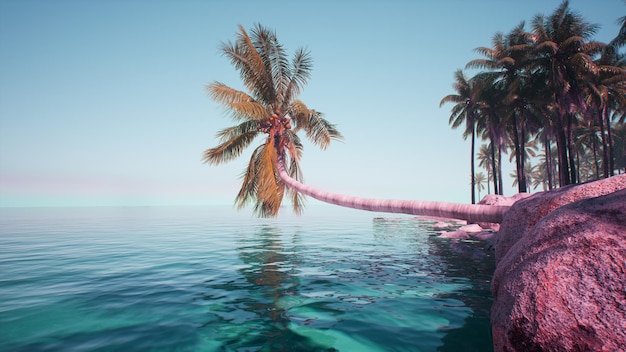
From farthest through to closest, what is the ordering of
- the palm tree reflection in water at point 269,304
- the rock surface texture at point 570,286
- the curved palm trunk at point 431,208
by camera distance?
1. the curved palm trunk at point 431,208
2. the palm tree reflection in water at point 269,304
3. the rock surface texture at point 570,286

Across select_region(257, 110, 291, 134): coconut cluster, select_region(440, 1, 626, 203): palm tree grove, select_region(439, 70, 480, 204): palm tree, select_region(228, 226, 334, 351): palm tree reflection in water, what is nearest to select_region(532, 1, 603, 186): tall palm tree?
select_region(440, 1, 626, 203): palm tree grove

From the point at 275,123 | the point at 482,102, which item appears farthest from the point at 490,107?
the point at 275,123

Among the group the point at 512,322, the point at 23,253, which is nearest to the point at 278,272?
the point at 512,322

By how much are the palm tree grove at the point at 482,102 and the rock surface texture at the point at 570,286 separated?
3.22 m

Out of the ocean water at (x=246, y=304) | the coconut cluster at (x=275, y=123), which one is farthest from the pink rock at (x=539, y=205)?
the coconut cluster at (x=275, y=123)

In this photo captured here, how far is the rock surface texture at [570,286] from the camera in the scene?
215 cm

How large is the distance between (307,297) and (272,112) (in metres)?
8.88

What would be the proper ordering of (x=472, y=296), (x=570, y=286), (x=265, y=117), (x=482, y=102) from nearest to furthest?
1. (x=570, y=286)
2. (x=472, y=296)
3. (x=265, y=117)
4. (x=482, y=102)

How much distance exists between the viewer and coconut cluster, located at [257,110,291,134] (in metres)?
12.2

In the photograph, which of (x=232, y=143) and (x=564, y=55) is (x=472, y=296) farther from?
(x=564, y=55)

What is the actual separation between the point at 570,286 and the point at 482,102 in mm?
30074

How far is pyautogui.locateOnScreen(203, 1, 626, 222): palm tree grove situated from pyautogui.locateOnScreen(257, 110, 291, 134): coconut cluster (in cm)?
4

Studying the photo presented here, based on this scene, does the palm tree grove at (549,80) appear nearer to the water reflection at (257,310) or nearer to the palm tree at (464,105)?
the palm tree at (464,105)

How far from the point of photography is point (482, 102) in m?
27.8
